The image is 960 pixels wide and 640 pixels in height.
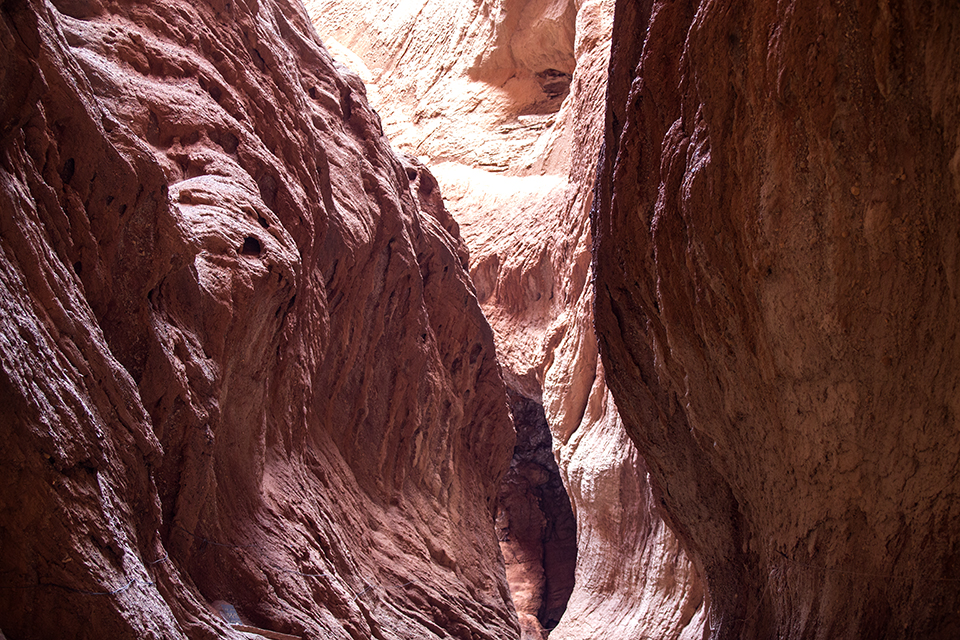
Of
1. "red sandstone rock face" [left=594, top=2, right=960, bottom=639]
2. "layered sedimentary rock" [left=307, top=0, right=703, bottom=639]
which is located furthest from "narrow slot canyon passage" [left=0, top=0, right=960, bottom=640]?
"layered sedimentary rock" [left=307, top=0, right=703, bottom=639]

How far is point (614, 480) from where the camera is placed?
10.3 metres

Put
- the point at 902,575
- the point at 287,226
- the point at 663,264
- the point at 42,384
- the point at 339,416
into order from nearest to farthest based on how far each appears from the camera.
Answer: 1. the point at 42,384
2. the point at 902,575
3. the point at 663,264
4. the point at 287,226
5. the point at 339,416

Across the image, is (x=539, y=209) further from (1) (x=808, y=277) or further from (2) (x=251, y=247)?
(1) (x=808, y=277)

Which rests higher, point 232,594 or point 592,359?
point 592,359

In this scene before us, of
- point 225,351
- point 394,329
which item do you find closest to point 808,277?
point 225,351

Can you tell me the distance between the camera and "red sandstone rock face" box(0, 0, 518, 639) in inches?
115

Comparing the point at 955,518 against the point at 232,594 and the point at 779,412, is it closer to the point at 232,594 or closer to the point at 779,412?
the point at 779,412

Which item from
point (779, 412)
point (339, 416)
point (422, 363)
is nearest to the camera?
point (779, 412)

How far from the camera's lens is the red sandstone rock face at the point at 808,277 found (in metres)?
2.87

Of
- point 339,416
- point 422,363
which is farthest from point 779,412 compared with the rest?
point 422,363

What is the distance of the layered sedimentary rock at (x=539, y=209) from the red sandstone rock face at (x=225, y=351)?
75.4 inches

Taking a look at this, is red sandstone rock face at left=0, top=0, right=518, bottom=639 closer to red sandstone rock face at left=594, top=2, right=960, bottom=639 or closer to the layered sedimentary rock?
the layered sedimentary rock

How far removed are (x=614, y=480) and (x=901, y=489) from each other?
286 inches

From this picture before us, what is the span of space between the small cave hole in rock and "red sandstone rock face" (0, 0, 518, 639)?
0.02 meters
